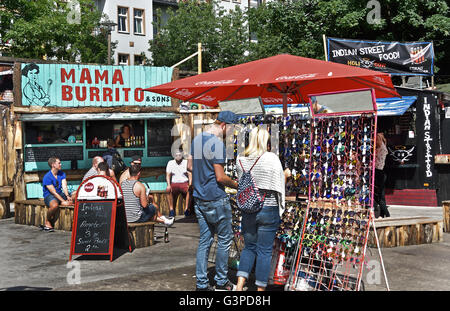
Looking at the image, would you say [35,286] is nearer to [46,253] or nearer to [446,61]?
[46,253]

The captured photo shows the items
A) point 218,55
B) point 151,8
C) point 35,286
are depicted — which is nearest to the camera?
point 35,286

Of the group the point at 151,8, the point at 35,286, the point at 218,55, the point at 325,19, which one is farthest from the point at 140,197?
the point at 151,8

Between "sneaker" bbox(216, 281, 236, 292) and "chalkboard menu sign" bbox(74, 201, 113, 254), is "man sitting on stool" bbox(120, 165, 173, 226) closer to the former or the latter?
"chalkboard menu sign" bbox(74, 201, 113, 254)

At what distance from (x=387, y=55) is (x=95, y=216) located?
9.99 metres

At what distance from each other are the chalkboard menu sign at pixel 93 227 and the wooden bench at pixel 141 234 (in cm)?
71

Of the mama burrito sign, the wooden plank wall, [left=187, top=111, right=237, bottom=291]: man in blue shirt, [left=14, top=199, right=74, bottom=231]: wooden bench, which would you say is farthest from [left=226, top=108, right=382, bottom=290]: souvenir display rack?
the mama burrito sign

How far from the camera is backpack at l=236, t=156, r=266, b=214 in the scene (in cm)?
572

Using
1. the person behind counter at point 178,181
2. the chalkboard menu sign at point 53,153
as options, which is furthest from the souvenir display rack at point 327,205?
the chalkboard menu sign at point 53,153

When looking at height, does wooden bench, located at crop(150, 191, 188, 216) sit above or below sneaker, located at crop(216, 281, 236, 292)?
above

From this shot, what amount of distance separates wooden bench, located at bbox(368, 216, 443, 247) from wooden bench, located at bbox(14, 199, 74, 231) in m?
5.54

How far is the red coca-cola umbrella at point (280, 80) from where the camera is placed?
23.1ft

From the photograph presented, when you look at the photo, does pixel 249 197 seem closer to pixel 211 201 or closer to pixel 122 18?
pixel 211 201

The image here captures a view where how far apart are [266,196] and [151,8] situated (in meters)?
43.5

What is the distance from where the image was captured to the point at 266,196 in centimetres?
576
